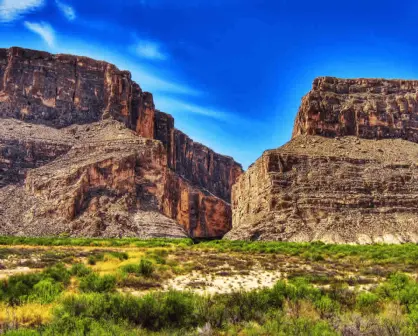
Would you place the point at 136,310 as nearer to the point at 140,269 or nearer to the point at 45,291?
the point at 45,291

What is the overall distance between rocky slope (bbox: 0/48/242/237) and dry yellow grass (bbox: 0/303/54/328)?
2232 inches

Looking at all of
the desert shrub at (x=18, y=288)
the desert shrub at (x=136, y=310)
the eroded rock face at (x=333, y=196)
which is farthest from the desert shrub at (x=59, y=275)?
the eroded rock face at (x=333, y=196)

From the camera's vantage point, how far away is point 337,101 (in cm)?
9794

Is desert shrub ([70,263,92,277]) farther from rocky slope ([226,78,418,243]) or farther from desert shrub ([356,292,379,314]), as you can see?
rocky slope ([226,78,418,243])

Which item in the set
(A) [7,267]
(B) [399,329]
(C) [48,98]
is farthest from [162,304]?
(C) [48,98]

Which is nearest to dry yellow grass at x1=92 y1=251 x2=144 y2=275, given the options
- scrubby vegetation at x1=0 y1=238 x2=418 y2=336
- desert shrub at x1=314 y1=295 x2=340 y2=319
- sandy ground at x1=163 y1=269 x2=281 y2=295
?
scrubby vegetation at x1=0 y1=238 x2=418 y2=336

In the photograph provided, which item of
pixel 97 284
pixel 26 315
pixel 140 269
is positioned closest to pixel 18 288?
pixel 97 284

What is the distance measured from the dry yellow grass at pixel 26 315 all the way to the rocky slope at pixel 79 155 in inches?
2232

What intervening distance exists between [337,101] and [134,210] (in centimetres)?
4588

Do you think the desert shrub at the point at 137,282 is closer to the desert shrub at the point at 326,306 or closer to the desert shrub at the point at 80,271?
the desert shrub at the point at 80,271

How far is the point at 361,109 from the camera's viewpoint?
9581 cm

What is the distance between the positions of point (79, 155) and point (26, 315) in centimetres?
7573

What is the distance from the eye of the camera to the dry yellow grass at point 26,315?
12391 millimetres

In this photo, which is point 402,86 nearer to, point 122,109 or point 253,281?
point 122,109
